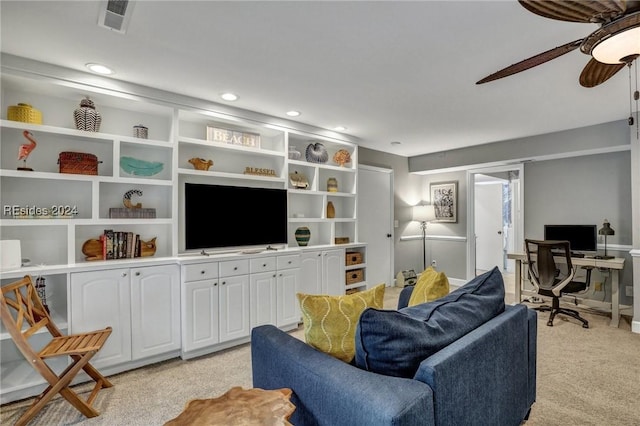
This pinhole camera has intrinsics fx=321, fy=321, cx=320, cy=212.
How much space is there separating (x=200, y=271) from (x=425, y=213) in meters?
4.23

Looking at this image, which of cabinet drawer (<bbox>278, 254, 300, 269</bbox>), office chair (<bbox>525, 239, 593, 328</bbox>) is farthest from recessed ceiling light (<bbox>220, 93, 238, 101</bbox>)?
office chair (<bbox>525, 239, 593, 328</bbox>)

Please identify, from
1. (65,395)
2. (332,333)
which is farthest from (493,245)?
(65,395)

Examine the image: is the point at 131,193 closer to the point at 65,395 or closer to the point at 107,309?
the point at 107,309

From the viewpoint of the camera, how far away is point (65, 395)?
2.06 meters

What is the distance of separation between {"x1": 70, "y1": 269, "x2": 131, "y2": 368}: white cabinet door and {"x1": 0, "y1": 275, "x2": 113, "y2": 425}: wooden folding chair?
16 cm

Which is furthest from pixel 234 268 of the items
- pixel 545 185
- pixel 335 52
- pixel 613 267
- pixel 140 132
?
pixel 545 185

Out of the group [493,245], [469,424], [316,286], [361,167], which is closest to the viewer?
[469,424]

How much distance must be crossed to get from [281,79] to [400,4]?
1.23m

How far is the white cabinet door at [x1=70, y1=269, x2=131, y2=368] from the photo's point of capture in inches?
95.4

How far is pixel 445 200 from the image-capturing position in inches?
236

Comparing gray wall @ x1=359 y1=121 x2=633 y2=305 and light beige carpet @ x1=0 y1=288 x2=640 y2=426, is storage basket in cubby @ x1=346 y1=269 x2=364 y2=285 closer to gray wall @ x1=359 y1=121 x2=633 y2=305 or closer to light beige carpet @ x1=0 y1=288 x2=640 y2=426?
Result: gray wall @ x1=359 y1=121 x2=633 y2=305

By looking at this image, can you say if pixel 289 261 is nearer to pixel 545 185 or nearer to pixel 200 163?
pixel 200 163

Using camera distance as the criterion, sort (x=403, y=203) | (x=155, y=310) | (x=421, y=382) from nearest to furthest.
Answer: (x=421, y=382)
(x=155, y=310)
(x=403, y=203)

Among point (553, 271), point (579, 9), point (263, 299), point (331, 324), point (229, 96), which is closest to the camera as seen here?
point (579, 9)
